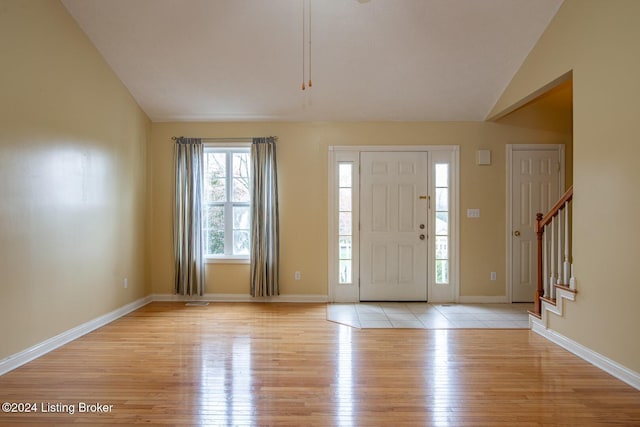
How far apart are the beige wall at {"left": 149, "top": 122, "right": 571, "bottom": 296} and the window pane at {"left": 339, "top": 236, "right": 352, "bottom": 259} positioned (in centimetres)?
23

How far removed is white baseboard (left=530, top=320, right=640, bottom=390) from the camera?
8.95 ft

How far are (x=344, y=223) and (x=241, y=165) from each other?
1.64 metres

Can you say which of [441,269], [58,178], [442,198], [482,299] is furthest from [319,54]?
[482,299]

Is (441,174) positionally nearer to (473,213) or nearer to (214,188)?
(473,213)

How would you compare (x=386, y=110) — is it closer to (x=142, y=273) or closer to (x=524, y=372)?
(x=524, y=372)

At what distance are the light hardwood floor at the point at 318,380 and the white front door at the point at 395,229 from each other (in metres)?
1.31

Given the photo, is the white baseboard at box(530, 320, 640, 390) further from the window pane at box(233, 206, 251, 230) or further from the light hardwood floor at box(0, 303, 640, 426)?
the window pane at box(233, 206, 251, 230)

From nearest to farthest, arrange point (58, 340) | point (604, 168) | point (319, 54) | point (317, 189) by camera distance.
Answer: point (604, 168) < point (58, 340) < point (319, 54) < point (317, 189)

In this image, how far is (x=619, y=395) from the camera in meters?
2.57

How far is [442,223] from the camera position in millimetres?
5258

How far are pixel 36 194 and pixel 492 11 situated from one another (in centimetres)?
435

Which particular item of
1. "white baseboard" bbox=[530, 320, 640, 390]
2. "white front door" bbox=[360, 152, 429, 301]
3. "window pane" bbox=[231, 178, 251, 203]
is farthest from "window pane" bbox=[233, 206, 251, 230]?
"white baseboard" bbox=[530, 320, 640, 390]

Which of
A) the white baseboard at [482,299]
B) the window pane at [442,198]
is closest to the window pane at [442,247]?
the window pane at [442,198]

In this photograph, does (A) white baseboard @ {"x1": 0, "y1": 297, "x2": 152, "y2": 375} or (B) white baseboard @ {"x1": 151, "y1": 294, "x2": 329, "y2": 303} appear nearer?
(A) white baseboard @ {"x1": 0, "y1": 297, "x2": 152, "y2": 375}
